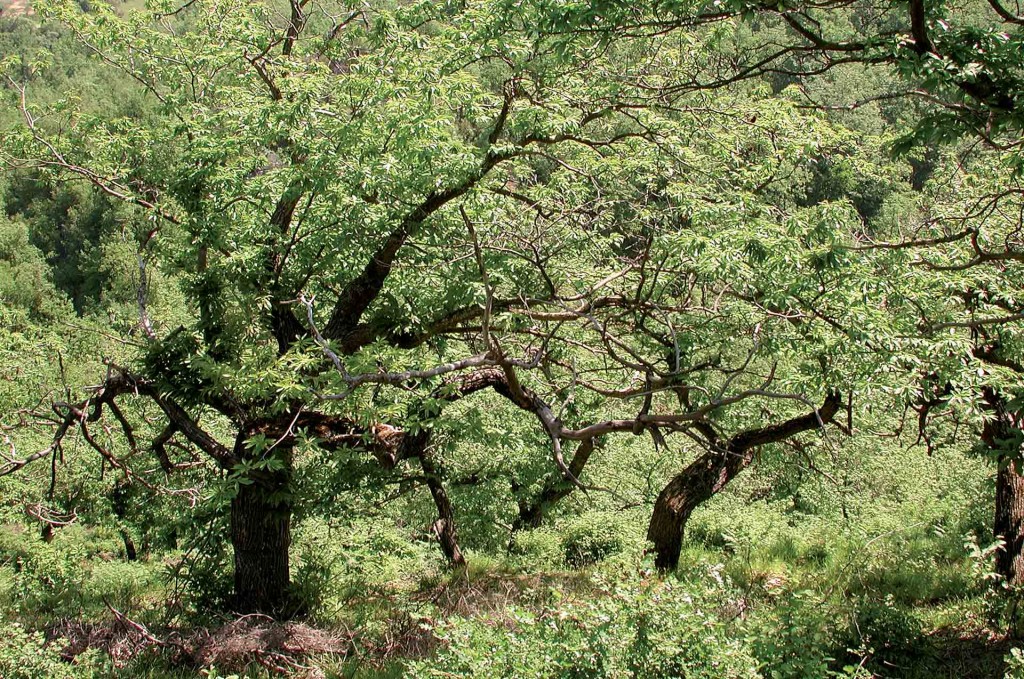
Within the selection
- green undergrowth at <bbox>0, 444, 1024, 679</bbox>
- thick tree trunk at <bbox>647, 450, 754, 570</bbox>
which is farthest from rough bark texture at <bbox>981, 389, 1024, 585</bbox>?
thick tree trunk at <bbox>647, 450, 754, 570</bbox>

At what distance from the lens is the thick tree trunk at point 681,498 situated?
7.71 meters

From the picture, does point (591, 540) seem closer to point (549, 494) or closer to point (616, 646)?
point (549, 494)

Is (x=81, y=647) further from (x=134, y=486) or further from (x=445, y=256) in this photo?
(x=445, y=256)

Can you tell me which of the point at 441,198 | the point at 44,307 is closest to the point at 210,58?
the point at 441,198

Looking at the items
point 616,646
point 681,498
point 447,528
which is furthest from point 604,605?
point 447,528

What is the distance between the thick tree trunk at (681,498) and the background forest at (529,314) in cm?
3

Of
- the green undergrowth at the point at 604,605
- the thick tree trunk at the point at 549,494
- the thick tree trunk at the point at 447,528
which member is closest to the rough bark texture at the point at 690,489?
the green undergrowth at the point at 604,605

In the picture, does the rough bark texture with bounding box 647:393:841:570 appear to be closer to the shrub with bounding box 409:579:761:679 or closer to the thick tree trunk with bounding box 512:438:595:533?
the thick tree trunk with bounding box 512:438:595:533

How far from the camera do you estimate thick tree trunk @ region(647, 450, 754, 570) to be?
304 inches

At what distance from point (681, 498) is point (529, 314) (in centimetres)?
307

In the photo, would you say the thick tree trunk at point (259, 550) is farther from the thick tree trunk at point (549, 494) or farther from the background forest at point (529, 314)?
the thick tree trunk at point (549, 494)

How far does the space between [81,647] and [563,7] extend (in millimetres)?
6407

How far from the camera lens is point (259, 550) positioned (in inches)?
299

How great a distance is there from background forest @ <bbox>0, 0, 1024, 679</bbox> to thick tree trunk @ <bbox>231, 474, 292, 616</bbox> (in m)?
0.04
